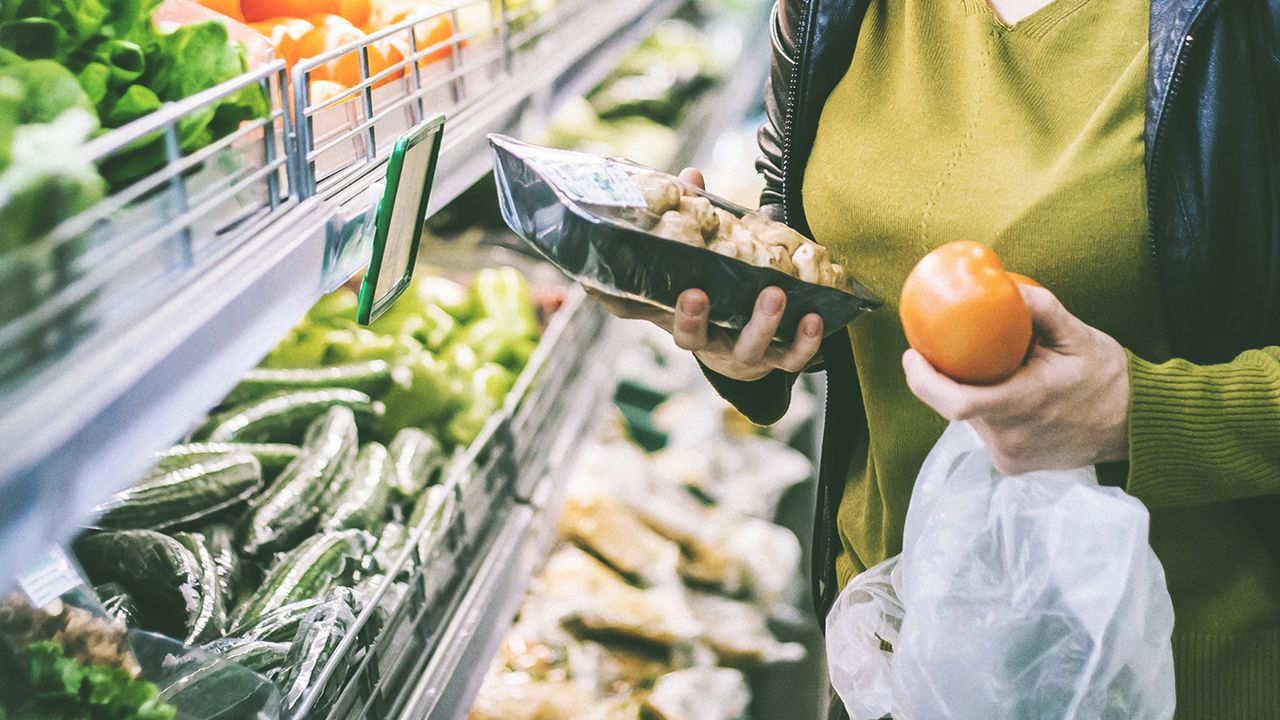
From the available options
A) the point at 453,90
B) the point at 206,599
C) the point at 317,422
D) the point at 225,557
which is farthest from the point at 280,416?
the point at 453,90

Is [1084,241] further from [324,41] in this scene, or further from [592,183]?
[324,41]

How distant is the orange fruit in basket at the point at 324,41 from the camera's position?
3.86ft

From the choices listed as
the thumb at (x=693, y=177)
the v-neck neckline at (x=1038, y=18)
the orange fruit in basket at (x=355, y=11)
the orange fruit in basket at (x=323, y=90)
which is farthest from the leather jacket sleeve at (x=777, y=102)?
the orange fruit in basket at (x=355, y=11)

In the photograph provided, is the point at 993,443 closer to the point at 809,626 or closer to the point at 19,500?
the point at 19,500

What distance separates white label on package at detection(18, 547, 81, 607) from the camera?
75 cm

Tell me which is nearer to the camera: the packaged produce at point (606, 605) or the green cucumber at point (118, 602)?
the green cucumber at point (118, 602)

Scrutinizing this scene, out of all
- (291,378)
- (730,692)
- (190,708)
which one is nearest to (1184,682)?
(730,692)

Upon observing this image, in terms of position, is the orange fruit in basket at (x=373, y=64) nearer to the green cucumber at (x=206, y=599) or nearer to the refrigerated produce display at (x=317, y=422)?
the refrigerated produce display at (x=317, y=422)

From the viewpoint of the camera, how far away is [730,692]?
5.11 ft

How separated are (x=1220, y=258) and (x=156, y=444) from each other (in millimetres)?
886

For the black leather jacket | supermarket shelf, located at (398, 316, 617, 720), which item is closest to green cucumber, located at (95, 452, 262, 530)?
supermarket shelf, located at (398, 316, 617, 720)

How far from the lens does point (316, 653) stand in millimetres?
930

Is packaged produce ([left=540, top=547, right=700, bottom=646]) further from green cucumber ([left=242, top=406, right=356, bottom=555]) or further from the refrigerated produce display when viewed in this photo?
green cucumber ([left=242, top=406, right=356, bottom=555])

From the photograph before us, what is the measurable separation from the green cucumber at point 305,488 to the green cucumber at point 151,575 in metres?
0.16
